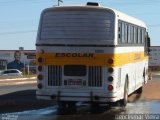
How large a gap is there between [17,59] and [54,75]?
7374 cm

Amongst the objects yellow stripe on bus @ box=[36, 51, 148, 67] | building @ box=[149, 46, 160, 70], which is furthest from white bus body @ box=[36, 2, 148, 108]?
building @ box=[149, 46, 160, 70]

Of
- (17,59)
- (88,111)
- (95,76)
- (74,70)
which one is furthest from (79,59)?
(17,59)

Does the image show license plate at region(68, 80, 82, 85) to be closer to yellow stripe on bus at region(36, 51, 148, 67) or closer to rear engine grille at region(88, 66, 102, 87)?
rear engine grille at region(88, 66, 102, 87)

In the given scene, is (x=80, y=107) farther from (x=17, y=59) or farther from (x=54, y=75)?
(x=17, y=59)

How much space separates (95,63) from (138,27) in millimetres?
6333

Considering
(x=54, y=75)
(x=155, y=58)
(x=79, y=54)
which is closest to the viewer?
(x=79, y=54)

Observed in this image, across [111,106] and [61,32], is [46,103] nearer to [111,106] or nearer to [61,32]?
[111,106]

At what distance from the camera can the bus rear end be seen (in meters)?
16.6

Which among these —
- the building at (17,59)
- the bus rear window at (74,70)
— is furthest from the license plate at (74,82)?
the building at (17,59)

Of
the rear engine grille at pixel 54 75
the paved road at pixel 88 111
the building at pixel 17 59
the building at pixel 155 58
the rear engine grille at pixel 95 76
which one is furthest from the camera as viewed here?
the building at pixel 155 58

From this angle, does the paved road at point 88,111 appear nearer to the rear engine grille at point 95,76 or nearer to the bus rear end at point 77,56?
the bus rear end at point 77,56

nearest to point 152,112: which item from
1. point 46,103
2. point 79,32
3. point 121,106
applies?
point 121,106

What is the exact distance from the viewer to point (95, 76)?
1662cm

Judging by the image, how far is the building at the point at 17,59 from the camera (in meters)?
88.4
